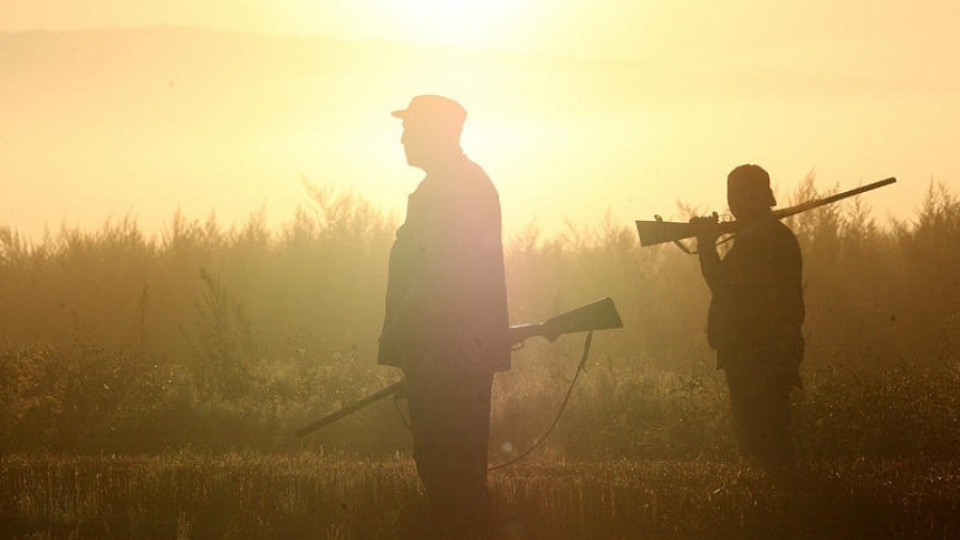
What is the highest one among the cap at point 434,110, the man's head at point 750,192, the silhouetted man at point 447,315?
the cap at point 434,110

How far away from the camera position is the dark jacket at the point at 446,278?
8281 mm

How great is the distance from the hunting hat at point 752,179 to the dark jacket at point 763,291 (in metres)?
0.23

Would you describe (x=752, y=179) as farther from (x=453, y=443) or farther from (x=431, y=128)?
(x=453, y=443)

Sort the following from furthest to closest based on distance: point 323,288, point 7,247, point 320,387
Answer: point 7,247, point 323,288, point 320,387

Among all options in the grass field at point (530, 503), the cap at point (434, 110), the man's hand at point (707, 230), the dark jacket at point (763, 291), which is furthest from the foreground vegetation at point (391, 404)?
the cap at point (434, 110)

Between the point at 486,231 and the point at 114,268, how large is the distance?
19.9 meters

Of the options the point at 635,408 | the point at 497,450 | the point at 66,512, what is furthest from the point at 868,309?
the point at 66,512

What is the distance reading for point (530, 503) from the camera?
29.3ft

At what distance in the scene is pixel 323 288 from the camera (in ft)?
86.9

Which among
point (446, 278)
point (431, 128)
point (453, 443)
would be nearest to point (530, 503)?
point (453, 443)

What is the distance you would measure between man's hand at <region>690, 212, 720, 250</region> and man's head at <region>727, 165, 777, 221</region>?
0.28m

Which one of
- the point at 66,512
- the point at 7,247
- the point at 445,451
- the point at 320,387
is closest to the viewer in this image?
the point at 445,451

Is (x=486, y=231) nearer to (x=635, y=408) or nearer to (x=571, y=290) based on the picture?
(x=635, y=408)

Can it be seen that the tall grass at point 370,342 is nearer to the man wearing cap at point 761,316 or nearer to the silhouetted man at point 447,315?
the man wearing cap at point 761,316
